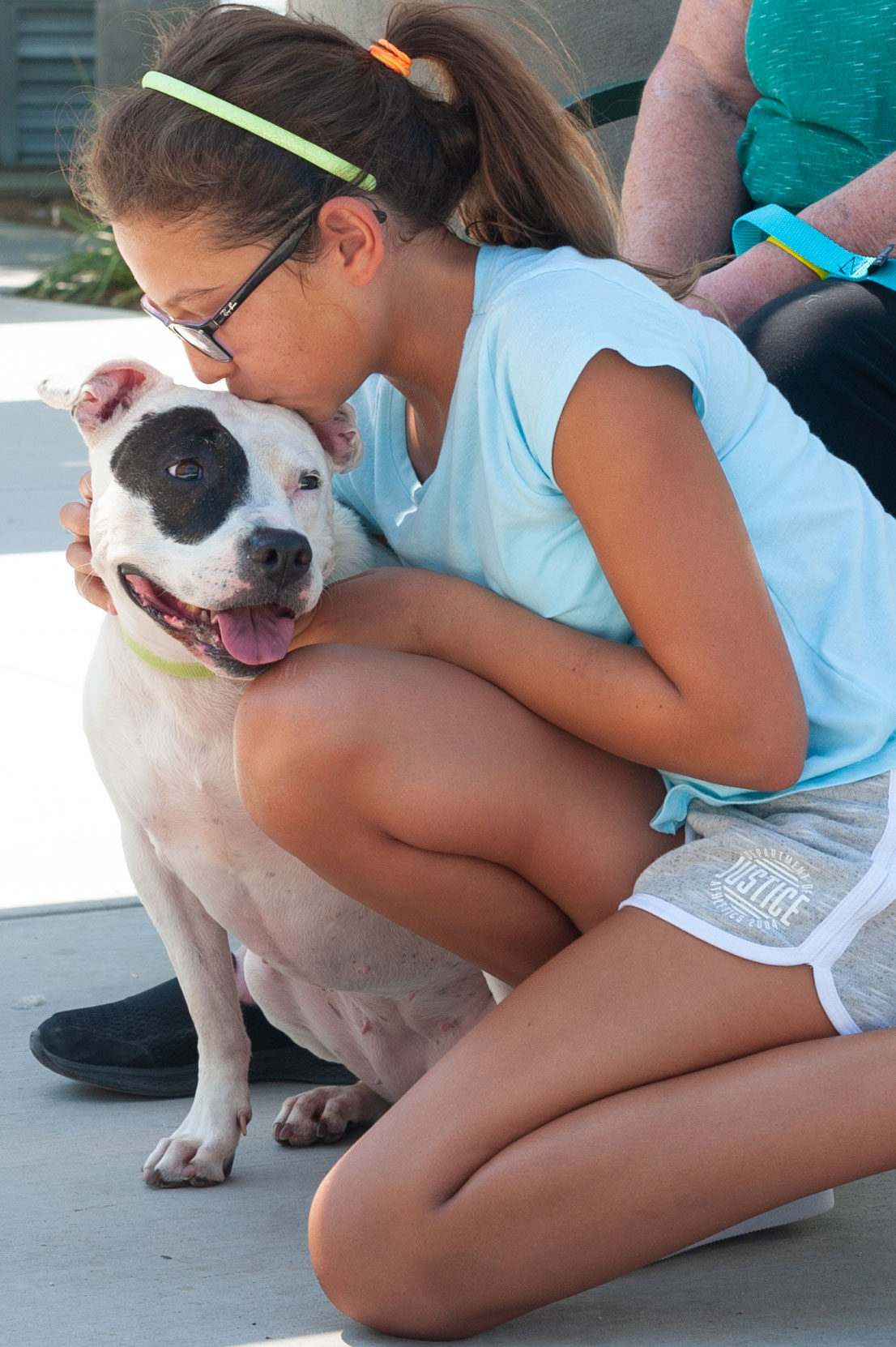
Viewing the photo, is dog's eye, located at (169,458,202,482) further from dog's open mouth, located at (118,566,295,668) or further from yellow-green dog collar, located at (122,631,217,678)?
yellow-green dog collar, located at (122,631,217,678)

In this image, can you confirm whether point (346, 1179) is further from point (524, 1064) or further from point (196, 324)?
point (196, 324)

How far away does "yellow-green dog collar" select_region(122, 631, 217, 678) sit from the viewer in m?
2.28

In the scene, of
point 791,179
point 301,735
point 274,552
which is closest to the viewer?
point 301,735

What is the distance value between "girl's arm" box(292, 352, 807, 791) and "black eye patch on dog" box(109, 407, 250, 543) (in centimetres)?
49

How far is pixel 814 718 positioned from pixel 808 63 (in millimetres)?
1204

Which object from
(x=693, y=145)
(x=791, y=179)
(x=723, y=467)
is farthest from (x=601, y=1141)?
(x=693, y=145)

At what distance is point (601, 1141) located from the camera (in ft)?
5.70

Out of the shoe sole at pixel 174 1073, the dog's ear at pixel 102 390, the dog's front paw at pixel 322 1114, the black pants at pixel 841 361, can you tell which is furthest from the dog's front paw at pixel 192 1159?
the black pants at pixel 841 361

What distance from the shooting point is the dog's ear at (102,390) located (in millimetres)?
2281

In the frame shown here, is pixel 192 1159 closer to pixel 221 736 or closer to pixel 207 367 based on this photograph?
pixel 221 736

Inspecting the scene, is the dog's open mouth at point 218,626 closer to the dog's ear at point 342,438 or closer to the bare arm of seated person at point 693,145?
the dog's ear at point 342,438

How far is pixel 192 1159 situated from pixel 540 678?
0.81 meters

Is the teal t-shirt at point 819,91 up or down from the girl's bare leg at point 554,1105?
up

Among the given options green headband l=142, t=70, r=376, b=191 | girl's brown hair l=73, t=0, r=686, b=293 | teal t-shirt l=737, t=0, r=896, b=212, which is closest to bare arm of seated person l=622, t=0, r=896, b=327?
teal t-shirt l=737, t=0, r=896, b=212
